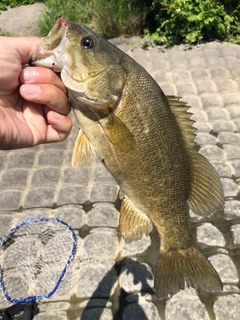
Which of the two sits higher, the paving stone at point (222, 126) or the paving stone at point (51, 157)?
the paving stone at point (222, 126)

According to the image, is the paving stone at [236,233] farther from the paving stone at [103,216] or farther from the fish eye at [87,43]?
the fish eye at [87,43]

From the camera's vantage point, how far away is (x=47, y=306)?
306 centimetres

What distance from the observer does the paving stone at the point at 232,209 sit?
12.4ft

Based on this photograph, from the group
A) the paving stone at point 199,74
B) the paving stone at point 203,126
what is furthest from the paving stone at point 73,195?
the paving stone at point 199,74

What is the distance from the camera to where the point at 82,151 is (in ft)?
6.57

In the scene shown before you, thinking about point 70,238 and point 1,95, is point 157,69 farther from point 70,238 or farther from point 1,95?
point 1,95

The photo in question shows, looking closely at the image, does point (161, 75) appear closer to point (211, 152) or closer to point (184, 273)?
point (211, 152)

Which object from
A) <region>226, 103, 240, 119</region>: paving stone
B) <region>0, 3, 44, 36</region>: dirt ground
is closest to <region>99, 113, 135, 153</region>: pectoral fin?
<region>226, 103, 240, 119</region>: paving stone

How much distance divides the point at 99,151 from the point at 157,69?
5.08m

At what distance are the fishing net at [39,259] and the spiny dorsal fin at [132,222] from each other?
129 centimetres

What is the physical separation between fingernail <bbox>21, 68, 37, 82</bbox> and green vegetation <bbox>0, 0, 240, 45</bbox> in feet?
20.1

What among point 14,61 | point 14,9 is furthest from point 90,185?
point 14,9

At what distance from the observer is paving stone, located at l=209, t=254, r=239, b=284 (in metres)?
3.16

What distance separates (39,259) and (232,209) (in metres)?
2.08
